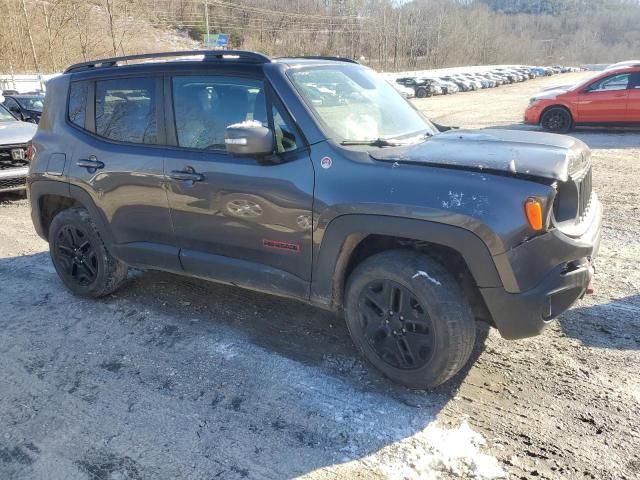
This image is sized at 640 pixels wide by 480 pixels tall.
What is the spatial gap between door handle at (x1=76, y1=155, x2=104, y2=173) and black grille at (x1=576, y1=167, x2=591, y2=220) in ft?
11.1

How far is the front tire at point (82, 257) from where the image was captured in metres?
4.31

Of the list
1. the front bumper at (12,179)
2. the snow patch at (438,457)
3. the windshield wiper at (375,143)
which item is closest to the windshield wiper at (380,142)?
the windshield wiper at (375,143)

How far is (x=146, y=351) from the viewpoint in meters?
3.62

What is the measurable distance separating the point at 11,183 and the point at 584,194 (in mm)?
8220

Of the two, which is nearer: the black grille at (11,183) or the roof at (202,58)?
the roof at (202,58)

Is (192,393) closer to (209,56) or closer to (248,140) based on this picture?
(248,140)

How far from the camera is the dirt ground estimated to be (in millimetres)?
2539

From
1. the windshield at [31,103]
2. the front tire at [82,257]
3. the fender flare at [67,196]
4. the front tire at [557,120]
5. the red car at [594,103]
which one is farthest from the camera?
the windshield at [31,103]

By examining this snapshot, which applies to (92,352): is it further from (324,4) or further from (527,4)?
(527,4)

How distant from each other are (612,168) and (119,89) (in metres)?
8.68

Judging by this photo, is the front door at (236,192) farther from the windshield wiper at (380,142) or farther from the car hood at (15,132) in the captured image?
the car hood at (15,132)

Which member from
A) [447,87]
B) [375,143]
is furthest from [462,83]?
[375,143]

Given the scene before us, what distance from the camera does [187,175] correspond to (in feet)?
11.5

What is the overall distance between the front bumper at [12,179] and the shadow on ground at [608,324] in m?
7.80
